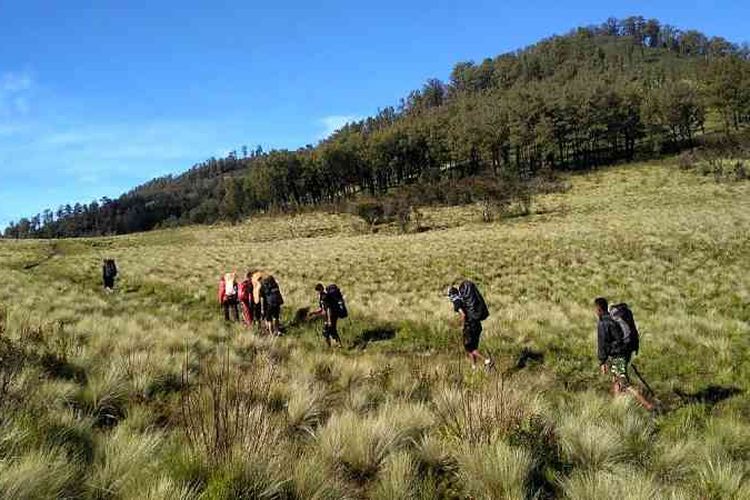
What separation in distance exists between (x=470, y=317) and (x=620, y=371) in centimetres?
328

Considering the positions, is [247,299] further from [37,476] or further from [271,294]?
[37,476]

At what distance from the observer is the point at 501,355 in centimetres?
1262

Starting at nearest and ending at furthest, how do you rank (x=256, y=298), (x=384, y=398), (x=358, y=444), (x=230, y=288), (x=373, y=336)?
(x=358, y=444) < (x=384, y=398) < (x=373, y=336) < (x=256, y=298) < (x=230, y=288)

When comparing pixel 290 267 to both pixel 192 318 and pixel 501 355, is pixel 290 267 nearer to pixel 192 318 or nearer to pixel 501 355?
pixel 192 318

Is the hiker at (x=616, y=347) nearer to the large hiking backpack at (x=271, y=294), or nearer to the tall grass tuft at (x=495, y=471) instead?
the tall grass tuft at (x=495, y=471)

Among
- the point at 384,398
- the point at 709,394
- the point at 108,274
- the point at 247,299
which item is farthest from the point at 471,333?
the point at 108,274

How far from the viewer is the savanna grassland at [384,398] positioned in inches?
149

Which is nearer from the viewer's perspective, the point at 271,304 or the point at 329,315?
the point at 329,315

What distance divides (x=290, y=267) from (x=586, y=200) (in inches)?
1678

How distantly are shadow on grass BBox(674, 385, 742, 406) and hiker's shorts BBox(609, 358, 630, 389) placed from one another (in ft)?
3.76

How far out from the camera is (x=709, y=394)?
934cm

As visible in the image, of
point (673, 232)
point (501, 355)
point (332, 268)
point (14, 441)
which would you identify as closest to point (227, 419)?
point (14, 441)

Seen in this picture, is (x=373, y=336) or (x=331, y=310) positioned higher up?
(x=331, y=310)

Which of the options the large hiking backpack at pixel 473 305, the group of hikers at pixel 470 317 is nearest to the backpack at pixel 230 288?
the group of hikers at pixel 470 317
